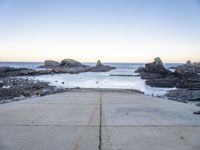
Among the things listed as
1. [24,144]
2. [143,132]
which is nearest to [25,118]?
[24,144]

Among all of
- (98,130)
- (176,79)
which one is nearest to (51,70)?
(176,79)

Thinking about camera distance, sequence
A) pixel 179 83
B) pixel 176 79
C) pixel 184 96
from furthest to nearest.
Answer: pixel 176 79
pixel 179 83
pixel 184 96

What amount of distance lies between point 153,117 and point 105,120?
123cm

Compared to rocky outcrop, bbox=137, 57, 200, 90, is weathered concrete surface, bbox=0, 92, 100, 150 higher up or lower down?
higher up

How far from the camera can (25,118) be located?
5.30 meters

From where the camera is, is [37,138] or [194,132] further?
[194,132]

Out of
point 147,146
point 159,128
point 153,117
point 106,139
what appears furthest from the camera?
point 153,117

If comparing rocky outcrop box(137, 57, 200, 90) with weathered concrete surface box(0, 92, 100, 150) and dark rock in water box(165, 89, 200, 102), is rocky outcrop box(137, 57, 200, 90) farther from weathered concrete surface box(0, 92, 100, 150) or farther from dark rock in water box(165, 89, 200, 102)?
weathered concrete surface box(0, 92, 100, 150)

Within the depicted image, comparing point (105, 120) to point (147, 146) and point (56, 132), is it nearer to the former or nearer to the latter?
point (56, 132)

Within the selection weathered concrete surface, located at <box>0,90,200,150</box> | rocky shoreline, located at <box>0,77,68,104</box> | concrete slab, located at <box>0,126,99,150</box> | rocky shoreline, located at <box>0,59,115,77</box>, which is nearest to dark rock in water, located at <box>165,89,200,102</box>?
rocky shoreline, located at <box>0,77,68,104</box>

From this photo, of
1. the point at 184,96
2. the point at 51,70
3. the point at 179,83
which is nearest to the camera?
the point at 184,96

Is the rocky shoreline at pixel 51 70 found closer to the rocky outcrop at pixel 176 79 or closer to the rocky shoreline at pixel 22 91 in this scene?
the rocky outcrop at pixel 176 79

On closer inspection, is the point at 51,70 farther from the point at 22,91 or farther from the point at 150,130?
the point at 150,130

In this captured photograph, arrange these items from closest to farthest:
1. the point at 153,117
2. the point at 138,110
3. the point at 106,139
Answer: the point at 106,139 → the point at 153,117 → the point at 138,110
